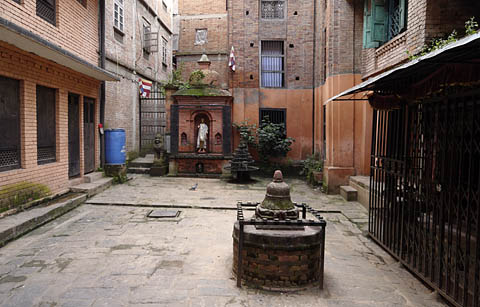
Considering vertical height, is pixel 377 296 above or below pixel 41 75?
below

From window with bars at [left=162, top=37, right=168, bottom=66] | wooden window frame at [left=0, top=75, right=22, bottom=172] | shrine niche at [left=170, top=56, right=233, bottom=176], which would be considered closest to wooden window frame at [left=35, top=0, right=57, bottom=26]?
wooden window frame at [left=0, top=75, right=22, bottom=172]

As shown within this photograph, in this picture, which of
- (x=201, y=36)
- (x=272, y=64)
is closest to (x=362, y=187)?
(x=272, y=64)

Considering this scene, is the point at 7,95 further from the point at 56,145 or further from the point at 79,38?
the point at 79,38

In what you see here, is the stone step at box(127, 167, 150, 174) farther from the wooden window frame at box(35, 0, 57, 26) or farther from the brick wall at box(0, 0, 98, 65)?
the wooden window frame at box(35, 0, 57, 26)

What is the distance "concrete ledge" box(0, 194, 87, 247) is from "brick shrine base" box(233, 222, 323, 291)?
4329 mm

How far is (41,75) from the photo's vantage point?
769 centimetres

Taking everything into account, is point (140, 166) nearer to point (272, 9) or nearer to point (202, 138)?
point (202, 138)

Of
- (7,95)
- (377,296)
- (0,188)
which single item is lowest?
(377,296)

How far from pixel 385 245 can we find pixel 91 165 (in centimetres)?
913

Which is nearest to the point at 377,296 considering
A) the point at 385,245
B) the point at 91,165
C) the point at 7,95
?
the point at 385,245

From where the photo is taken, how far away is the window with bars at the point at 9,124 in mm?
6584

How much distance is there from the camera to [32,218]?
6340 mm

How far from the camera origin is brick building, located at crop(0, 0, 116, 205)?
6.58 metres

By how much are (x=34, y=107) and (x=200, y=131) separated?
669cm
